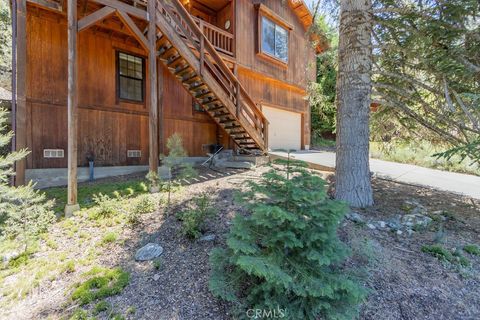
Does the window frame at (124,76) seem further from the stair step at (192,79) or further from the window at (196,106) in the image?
the window at (196,106)

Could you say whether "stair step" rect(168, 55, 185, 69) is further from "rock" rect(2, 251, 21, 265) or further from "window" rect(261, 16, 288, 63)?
"rock" rect(2, 251, 21, 265)

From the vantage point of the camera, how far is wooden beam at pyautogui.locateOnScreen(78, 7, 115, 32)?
421 centimetres

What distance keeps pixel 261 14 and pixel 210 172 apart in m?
7.14

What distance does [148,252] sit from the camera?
116 inches

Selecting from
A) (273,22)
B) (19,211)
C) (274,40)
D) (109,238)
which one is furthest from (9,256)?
(273,22)

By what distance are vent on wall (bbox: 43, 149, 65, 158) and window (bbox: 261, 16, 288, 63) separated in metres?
7.96

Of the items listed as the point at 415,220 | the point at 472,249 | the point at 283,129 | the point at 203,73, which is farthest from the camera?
the point at 283,129

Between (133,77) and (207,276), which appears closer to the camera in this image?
(207,276)

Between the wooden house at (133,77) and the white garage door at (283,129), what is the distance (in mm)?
840

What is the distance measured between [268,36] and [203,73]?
5.52 m

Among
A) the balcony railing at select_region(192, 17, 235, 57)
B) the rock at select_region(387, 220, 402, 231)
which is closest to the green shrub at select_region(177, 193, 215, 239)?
the rock at select_region(387, 220, 402, 231)

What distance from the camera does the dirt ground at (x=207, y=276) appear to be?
7.30 feet

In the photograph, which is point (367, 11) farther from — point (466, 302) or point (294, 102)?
point (294, 102)

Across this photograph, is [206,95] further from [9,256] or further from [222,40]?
[9,256]
